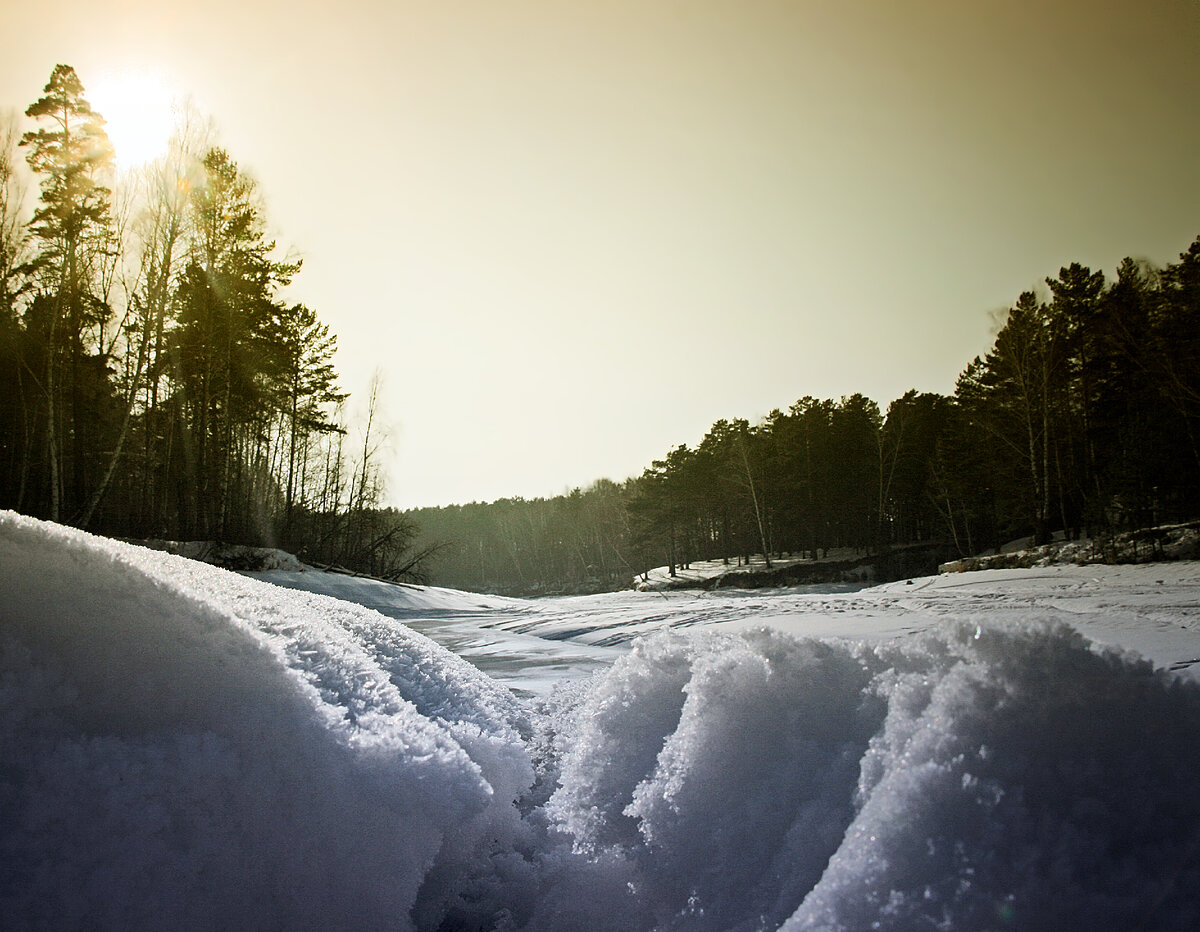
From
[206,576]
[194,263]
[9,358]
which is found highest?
[194,263]

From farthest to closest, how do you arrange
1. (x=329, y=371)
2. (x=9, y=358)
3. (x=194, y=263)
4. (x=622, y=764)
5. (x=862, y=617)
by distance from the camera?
(x=329, y=371)
(x=9, y=358)
(x=194, y=263)
(x=862, y=617)
(x=622, y=764)

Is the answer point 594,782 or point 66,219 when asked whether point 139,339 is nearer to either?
point 66,219

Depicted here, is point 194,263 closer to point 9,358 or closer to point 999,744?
point 9,358

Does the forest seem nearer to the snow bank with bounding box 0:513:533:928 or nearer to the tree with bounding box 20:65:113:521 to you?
the tree with bounding box 20:65:113:521

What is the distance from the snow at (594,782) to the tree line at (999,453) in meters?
11.7

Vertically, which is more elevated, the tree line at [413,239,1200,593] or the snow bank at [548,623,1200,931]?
the tree line at [413,239,1200,593]

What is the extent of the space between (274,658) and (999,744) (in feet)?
3.76

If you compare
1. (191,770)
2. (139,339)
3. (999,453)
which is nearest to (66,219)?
(139,339)

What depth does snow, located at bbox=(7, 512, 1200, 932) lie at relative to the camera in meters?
0.62

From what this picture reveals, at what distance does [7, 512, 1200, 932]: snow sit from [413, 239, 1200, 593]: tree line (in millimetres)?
11682

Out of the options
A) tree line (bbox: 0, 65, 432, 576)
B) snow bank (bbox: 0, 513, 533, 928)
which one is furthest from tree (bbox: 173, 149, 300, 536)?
snow bank (bbox: 0, 513, 533, 928)

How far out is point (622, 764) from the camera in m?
1.31

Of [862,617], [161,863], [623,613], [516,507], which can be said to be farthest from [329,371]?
[516,507]

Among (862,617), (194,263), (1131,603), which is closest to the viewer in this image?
(1131,603)
